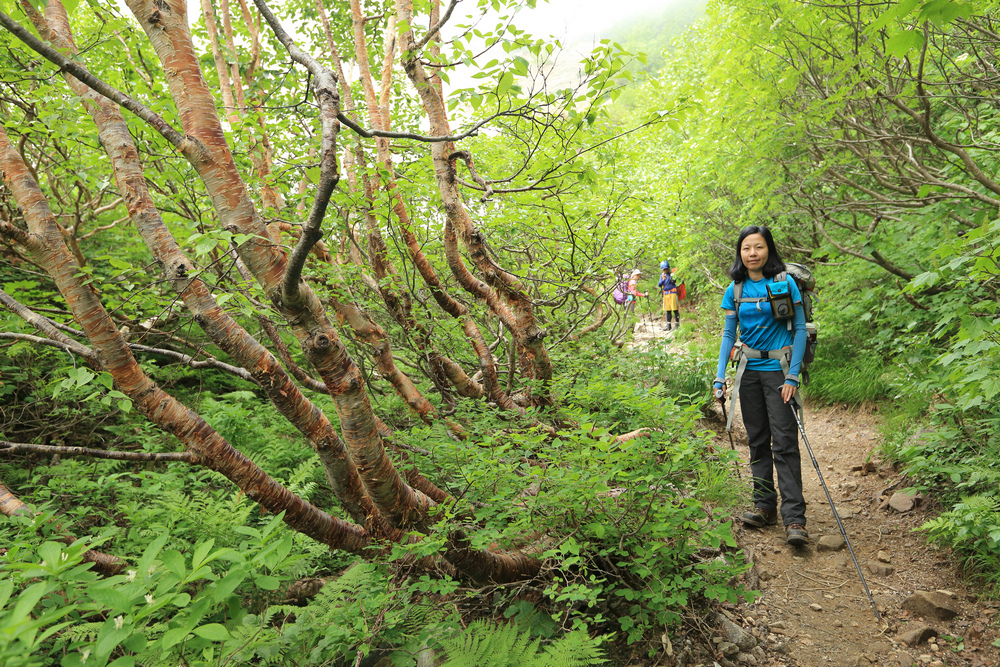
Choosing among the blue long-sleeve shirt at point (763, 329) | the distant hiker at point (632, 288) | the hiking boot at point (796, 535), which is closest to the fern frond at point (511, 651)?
the hiking boot at point (796, 535)

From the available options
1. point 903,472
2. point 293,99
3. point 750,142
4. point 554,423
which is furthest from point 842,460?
point 293,99

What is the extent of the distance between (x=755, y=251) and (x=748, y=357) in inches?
35.4

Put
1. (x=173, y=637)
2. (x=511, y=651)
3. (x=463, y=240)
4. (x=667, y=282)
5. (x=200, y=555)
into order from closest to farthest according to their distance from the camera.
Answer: (x=173, y=637) → (x=200, y=555) → (x=511, y=651) → (x=463, y=240) → (x=667, y=282)

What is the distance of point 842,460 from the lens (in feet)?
17.0

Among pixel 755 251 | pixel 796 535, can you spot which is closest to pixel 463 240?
pixel 755 251

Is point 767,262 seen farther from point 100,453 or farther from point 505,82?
point 100,453

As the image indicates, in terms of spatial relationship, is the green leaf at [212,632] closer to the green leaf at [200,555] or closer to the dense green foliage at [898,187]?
the green leaf at [200,555]

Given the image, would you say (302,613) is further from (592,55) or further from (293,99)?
(293,99)

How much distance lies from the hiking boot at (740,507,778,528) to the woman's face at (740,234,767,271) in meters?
2.06

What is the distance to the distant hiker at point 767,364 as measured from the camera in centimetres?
384

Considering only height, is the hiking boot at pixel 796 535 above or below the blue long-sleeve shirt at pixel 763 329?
below

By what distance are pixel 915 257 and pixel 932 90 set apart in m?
1.79

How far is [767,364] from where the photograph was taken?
401 centimetres

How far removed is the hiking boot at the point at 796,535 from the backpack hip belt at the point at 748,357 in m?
0.86
